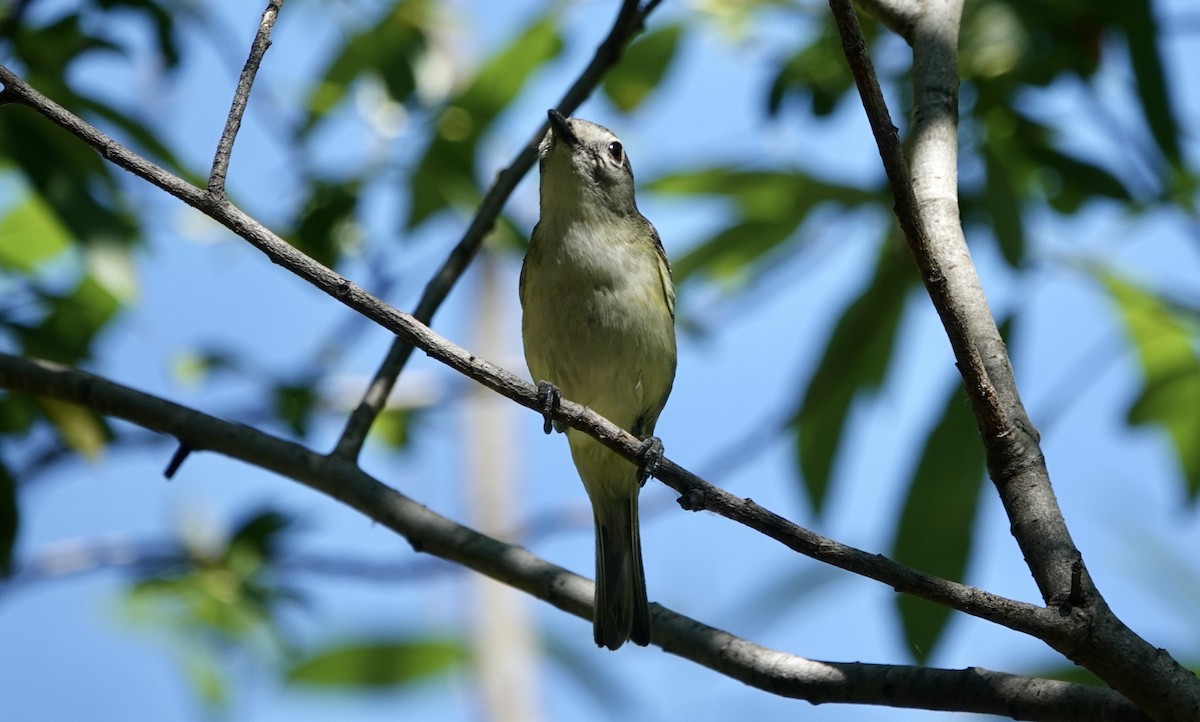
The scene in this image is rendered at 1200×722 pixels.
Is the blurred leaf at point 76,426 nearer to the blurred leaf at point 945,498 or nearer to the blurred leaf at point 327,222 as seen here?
the blurred leaf at point 327,222

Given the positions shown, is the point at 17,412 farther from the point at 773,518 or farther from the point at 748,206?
the point at 773,518

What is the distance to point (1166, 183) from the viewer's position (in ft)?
12.8

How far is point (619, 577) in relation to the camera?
161 inches

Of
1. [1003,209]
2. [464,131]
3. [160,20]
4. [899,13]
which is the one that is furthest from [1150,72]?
[160,20]

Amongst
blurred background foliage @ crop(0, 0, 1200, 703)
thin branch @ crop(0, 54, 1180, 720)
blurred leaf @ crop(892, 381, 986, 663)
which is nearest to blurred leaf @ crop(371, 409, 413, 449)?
blurred background foliage @ crop(0, 0, 1200, 703)

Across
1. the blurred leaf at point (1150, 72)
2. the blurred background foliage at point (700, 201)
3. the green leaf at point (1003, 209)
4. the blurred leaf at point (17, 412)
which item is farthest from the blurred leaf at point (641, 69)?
Answer: the blurred leaf at point (17, 412)

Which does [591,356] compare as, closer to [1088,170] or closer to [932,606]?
[932,606]

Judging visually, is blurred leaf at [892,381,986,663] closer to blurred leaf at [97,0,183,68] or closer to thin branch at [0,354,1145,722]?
thin branch at [0,354,1145,722]

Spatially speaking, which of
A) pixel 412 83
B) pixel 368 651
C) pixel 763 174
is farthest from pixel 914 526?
pixel 368 651

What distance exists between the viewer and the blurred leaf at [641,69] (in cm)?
483

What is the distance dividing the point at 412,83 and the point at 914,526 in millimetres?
2358

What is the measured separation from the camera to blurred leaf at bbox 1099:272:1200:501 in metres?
4.17

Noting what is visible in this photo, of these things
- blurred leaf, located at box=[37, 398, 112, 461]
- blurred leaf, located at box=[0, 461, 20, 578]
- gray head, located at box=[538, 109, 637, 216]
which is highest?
gray head, located at box=[538, 109, 637, 216]

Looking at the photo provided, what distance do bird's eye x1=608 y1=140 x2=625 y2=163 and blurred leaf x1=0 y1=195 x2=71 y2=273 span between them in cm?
211
